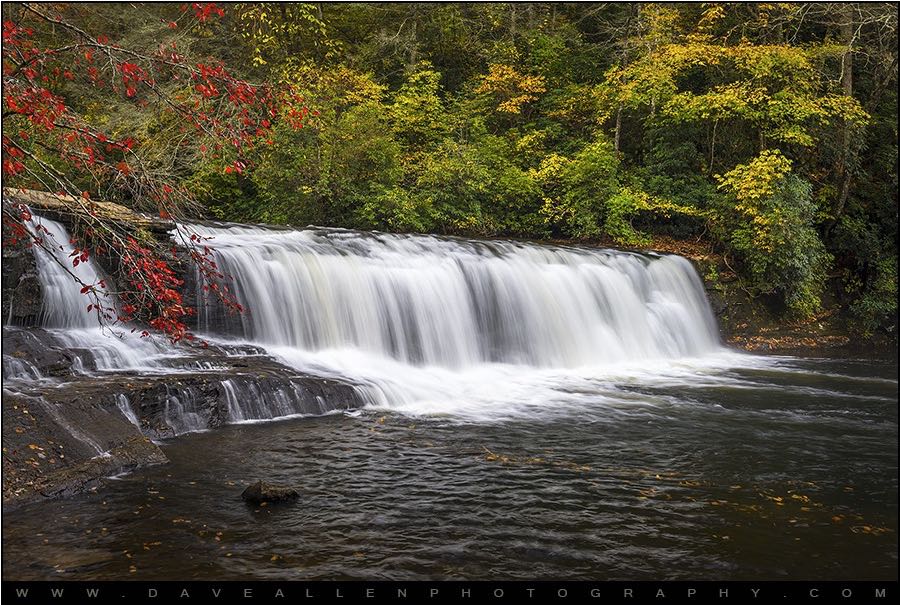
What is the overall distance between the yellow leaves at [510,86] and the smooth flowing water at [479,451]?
28.9ft

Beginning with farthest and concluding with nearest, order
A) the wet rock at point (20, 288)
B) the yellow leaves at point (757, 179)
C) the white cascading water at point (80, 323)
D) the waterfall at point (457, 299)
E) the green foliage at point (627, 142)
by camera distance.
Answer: the green foliage at point (627, 142)
the yellow leaves at point (757, 179)
the waterfall at point (457, 299)
the wet rock at point (20, 288)
the white cascading water at point (80, 323)

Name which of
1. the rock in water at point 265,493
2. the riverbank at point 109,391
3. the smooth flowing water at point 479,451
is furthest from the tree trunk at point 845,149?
the rock in water at point 265,493

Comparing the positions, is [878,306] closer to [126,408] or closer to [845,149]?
[845,149]

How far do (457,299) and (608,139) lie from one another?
11018 millimetres

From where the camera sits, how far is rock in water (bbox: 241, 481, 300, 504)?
18.7ft

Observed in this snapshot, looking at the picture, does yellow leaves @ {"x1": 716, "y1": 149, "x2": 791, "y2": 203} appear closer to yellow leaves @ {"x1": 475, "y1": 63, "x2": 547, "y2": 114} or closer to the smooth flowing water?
the smooth flowing water

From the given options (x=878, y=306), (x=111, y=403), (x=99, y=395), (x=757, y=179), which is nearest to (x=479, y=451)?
(x=111, y=403)

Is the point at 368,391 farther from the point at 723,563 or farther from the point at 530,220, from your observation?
the point at 530,220

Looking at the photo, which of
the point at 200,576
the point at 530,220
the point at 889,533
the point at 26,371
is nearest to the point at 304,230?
the point at 26,371

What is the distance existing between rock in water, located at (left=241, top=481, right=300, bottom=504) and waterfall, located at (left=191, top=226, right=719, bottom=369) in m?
4.96

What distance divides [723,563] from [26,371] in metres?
7.15

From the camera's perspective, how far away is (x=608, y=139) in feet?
72.5

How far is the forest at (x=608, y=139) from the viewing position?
17.8 meters

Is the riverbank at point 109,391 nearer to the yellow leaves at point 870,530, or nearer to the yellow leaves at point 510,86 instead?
the yellow leaves at point 870,530
